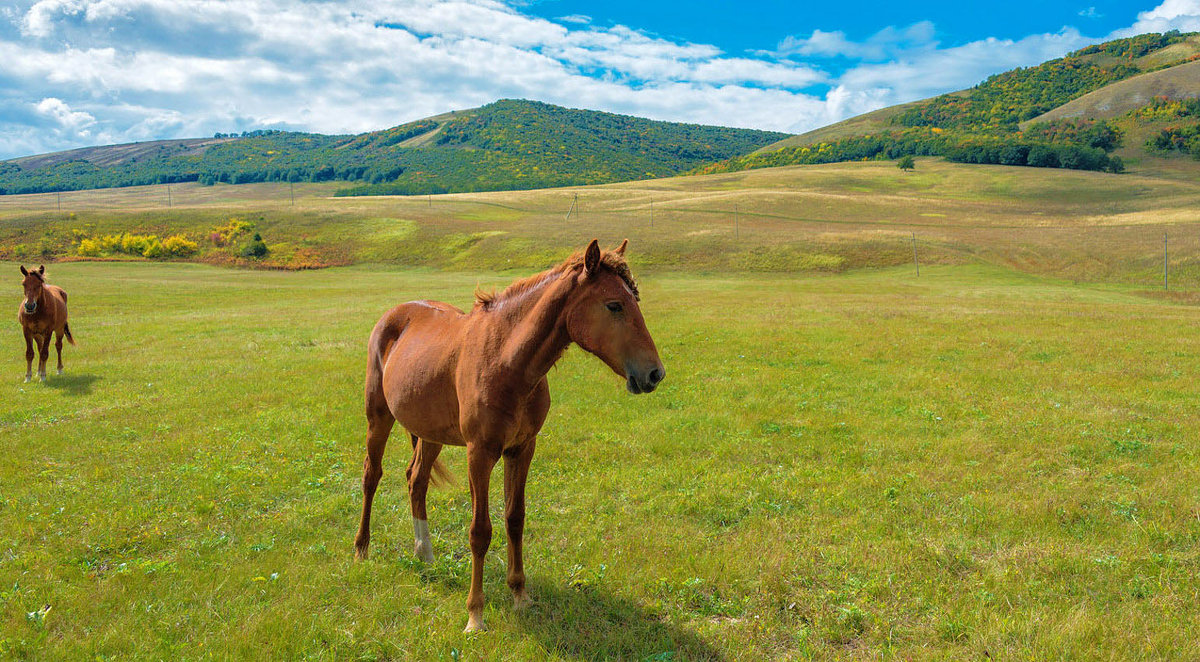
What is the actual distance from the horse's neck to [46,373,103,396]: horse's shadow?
1385 centimetres

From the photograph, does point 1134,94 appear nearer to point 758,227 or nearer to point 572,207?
point 758,227

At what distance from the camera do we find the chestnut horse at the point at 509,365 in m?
4.79

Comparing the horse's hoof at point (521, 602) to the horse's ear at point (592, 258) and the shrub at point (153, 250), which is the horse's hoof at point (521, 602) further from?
the shrub at point (153, 250)

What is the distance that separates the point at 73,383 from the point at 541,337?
51.2 ft

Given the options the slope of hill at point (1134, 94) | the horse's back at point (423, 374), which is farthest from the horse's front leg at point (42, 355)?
the slope of hill at point (1134, 94)

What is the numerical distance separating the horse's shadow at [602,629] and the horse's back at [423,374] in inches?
69.1

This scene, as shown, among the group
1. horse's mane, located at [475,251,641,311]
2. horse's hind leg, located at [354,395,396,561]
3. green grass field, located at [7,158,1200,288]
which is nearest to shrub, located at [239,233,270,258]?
green grass field, located at [7,158,1200,288]

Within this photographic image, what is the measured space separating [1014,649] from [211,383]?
15890mm

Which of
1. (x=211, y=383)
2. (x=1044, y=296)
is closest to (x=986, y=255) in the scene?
(x=1044, y=296)

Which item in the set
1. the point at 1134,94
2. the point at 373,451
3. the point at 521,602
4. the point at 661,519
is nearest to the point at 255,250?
the point at 373,451

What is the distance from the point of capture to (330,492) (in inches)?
326

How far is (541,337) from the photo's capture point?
5.11 metres

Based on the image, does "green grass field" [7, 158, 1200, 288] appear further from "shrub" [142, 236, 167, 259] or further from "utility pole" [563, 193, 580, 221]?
"shrub" [142, 236, 167, 259]

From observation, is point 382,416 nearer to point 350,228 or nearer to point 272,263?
point 272,263
